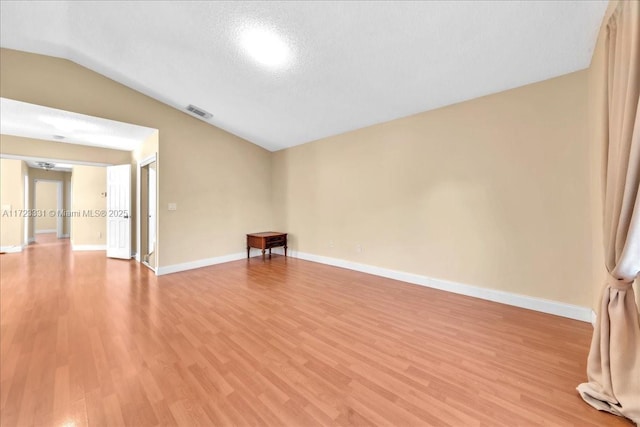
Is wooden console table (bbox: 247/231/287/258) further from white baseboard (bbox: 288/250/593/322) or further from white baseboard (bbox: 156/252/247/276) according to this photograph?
white baseboard (bbox: 288/250/593/322)

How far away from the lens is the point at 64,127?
3857 millimetres

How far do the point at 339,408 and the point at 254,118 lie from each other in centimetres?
410

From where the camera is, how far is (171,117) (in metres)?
4.09

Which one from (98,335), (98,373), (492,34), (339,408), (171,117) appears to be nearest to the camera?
(339,408)

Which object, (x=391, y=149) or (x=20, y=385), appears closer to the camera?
(x=20, y=385)

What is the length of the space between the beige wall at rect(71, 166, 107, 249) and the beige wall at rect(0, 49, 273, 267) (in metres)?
3.89

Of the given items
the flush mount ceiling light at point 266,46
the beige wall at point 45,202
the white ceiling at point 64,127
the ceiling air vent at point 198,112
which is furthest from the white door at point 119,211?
the beige wall at point 45,202

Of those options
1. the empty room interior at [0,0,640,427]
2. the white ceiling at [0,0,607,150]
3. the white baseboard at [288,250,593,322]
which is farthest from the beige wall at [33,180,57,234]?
the white baseboard at [288,250,593,322]

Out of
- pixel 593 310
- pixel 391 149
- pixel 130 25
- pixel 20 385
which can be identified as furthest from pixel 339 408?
pixel 130 25

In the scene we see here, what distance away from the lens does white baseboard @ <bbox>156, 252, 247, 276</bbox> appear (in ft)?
13.1

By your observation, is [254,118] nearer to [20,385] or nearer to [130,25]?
[130,25]

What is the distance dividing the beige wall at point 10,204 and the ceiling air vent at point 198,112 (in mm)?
5889

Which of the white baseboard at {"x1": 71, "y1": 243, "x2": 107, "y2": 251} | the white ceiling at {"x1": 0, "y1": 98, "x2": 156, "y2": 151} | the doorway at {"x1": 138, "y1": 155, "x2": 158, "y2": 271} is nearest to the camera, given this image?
the white ceiling at {"x1": 0, "y1": 98, "x2": 156, "y2": 151}

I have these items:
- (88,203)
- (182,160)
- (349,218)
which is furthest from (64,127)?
(349,218)
